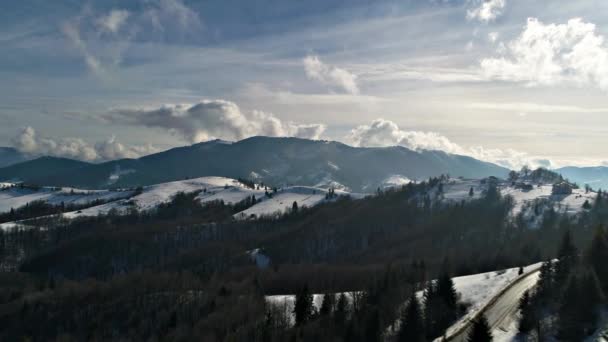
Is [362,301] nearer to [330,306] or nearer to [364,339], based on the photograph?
[330,306]

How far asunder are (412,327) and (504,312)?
18672 millimetres

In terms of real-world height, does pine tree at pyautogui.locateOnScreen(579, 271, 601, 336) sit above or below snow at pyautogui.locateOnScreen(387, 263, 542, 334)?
above

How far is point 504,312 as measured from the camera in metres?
91.9

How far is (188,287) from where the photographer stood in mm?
188625

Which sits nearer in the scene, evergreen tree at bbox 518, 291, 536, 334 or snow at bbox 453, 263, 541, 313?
evergreen tree at bbox 518, 291, 536, 334

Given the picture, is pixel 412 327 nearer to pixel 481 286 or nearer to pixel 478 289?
pixel 478 289

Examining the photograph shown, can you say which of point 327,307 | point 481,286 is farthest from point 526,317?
point 327,307

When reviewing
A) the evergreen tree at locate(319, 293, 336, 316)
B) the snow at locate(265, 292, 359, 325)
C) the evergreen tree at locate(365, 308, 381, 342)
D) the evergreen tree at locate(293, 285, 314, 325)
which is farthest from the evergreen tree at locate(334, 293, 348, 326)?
the snow at locate(265, 292, 359, 325)

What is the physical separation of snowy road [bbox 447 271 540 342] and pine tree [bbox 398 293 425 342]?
24.6ft

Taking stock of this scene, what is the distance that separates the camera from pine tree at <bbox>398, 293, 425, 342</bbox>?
3531 inches

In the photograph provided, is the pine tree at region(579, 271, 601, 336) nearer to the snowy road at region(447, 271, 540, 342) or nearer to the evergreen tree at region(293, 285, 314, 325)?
the snowy road at region(447, 271, 540, 342)

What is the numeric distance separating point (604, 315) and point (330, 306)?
2413 inches

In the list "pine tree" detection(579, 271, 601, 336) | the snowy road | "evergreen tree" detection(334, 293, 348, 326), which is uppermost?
"pine tree" detection(579, 271, 601, 336)

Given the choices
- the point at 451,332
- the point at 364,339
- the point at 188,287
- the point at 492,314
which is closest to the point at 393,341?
the point at 364,339
